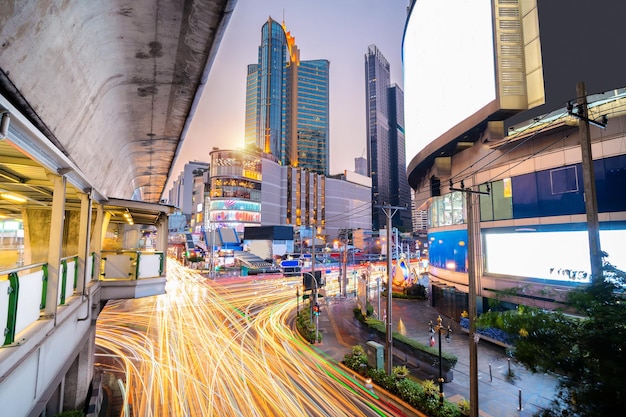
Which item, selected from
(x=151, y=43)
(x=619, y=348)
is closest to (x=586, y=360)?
(x=619, y=348)

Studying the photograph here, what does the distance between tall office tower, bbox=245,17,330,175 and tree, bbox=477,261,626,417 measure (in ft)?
517

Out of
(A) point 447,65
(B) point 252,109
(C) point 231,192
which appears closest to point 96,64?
(A) point 447,65

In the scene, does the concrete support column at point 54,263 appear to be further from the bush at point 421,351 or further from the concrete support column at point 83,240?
the bush at point 421,351

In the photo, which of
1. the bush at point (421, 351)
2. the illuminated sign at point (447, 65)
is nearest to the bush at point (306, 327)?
the bush at point (421, 351)

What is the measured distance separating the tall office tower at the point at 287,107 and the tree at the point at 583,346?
157457mm

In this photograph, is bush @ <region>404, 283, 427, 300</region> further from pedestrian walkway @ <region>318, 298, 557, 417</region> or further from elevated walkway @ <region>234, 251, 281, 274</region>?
elevated walkway @ <region>234, 251, 281, 274</region>

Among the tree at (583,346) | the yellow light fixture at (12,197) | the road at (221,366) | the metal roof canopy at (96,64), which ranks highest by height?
the metal roof canopy at (96,64)

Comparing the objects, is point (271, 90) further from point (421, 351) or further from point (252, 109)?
point (421, 351)

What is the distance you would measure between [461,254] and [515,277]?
5898 mm

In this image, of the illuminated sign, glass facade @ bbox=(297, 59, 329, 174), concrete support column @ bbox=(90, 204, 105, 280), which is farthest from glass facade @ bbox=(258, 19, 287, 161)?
concrete support column @ bbox=(90, 204, 105, 280)

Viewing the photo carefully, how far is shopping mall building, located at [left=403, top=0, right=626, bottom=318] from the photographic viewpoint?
16531 mm

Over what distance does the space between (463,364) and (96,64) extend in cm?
2125

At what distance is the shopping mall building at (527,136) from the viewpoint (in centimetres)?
1653

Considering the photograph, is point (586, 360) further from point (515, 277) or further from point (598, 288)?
point (515, 277)
